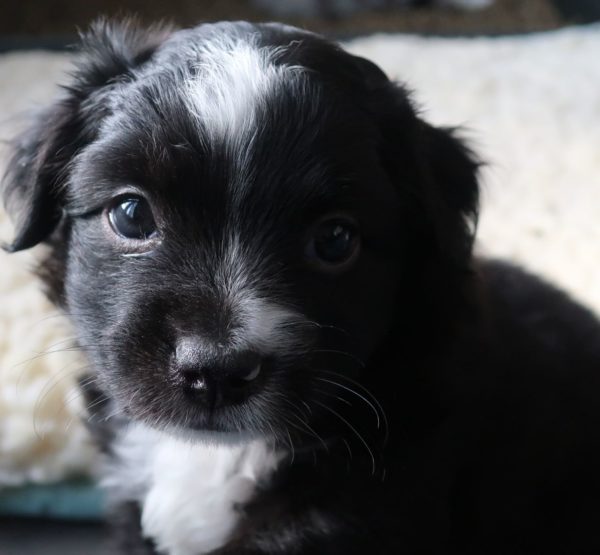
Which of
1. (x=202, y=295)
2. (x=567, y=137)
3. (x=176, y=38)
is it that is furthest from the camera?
(x=567, y=137)

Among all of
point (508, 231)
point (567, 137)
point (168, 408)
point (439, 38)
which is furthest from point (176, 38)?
point (439, 38)

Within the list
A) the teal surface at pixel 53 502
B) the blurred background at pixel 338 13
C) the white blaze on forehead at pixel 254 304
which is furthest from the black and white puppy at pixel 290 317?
the blurred background at pixel 338 13

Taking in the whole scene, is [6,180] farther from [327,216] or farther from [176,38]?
[327,216]

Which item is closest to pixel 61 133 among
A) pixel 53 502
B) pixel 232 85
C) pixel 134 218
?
pixel 134 218

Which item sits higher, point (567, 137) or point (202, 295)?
point (202, 295)

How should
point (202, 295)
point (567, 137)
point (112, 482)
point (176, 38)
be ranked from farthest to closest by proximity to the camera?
point (567, 137)
point (112, 482)
point (176, 38)
point (202, 295)

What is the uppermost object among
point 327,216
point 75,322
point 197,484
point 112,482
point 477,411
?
point 327,216

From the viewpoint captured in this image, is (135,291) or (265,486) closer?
(135,291)

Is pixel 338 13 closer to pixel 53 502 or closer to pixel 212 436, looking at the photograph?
pixel 53 502
